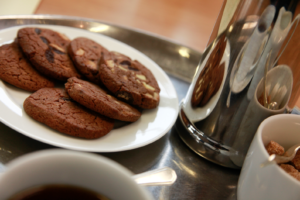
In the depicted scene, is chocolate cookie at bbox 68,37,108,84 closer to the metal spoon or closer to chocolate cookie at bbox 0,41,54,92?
chocolate cookie at bbox 0,41,54,92

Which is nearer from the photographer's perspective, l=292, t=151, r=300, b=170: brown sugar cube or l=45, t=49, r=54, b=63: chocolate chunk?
l=292, t=151, r=300, b=170: brown sugar cube

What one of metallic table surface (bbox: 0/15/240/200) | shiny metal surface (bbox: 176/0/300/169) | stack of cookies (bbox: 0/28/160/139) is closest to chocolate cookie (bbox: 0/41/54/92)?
stack of cookies (bbox: 0/28/160/139)

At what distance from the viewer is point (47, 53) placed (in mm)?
597

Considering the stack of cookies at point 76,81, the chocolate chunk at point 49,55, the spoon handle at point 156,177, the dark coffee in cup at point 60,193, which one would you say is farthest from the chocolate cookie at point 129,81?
the dark coffee in cup at point 60,193

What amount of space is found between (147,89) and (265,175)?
1.01ft

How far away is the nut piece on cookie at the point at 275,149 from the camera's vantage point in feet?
1.35

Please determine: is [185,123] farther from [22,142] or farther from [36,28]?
[36,28]

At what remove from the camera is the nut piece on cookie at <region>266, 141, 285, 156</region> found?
0.41 metres

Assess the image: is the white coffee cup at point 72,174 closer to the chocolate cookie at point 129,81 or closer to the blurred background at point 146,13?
the chocolate cookie at point 129,81

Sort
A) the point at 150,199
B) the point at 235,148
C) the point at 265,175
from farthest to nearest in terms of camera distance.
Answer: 1. the point at 235,148
2. the point at 265,175
3. the point at 150,199

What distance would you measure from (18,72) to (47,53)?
0.08m

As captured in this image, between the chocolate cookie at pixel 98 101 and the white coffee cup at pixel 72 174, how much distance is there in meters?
0.29

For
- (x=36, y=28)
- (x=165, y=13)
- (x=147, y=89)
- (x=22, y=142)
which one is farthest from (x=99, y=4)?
(x=22, y=142)

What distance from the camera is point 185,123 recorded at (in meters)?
0.56
